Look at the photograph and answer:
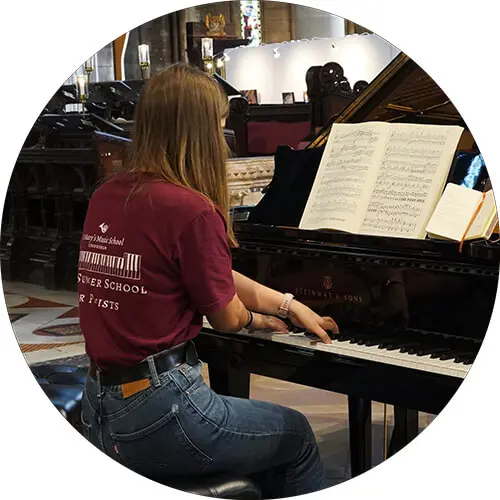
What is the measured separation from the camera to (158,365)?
6.77ft

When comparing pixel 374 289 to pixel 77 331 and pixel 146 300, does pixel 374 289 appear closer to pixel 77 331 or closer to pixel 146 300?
pixel 146 300

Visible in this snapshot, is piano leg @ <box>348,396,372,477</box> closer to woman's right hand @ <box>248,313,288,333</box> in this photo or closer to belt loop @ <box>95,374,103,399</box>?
woman's right hand @ <box>248,313,288,333</box>

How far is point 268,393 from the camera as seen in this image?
2.88 metres

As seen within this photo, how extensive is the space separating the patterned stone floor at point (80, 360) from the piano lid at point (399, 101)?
823 millimetres

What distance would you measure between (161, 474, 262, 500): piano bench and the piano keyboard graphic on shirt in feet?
1.66

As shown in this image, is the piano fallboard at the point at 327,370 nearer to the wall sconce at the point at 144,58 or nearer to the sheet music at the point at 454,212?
the sheet music at the point at 454,212

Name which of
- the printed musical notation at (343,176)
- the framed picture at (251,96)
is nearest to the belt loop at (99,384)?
the printed musical notation at (343,176)

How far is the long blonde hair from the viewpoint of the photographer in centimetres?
209

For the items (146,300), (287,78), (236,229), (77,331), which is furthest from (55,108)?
(146,300)

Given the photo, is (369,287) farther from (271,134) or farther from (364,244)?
(271,134)

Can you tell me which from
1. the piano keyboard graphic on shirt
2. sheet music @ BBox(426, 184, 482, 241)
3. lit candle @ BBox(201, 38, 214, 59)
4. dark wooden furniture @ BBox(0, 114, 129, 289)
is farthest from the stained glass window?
the piano keyboard graphic on shirt

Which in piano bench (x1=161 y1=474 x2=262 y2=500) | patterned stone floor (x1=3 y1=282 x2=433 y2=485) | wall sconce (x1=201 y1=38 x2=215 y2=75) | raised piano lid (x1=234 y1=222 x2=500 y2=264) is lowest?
patterned stone floor (x1=3 y1=282 x2=433 y2=485)

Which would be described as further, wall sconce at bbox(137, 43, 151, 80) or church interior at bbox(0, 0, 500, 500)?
wall sconce at bbox(137, 43, 151, 80)

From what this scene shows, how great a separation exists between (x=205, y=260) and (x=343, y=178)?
73cm
